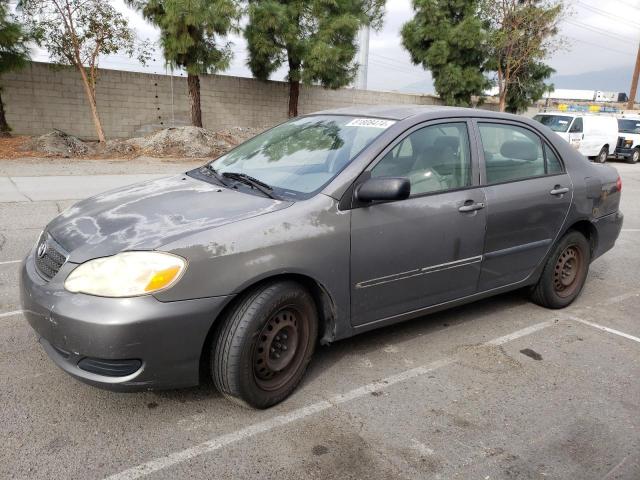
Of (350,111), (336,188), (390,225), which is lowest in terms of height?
(390,225)

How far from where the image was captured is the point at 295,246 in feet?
9.65

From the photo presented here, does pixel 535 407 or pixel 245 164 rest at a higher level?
pixel 245 164

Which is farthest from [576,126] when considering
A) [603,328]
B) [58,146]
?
[603,328]

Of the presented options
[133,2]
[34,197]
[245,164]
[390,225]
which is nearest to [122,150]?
[133,2]

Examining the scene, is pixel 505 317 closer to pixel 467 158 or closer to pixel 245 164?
pixel 467 158

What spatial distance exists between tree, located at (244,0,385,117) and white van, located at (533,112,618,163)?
7865 millimetres

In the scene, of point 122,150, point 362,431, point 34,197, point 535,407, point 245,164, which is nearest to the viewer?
point 362,431

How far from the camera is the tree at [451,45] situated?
25.5 metres

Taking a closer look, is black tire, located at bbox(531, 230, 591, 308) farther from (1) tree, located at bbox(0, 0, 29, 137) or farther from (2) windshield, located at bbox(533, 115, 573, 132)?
(2) windshield, located at bbox(533, 115, 573, 132)

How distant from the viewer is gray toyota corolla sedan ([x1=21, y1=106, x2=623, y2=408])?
262cm

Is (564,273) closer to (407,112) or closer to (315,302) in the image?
(407,112)

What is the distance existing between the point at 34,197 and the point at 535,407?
858 centimetres

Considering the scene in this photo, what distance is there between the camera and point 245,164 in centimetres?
389

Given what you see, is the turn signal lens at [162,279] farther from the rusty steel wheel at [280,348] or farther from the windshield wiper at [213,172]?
the windshield wiper at [213,172]
